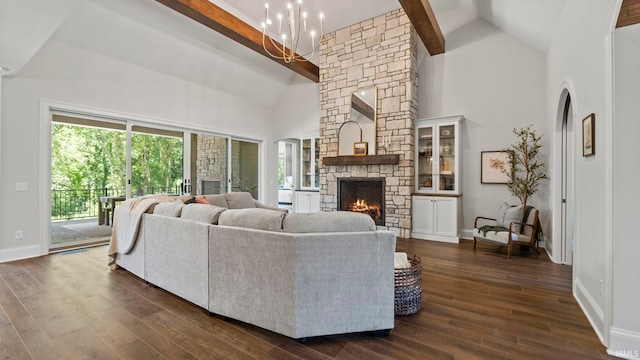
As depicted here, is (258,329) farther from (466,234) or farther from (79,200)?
(79,200)

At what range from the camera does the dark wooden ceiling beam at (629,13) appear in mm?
1857

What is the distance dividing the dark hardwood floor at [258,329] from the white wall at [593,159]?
28 centimetres

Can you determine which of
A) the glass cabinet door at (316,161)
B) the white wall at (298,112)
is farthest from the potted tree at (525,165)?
the white wall at (298,112)

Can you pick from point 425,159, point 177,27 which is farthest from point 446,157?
point 177,27

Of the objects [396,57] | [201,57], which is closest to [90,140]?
[201,57]

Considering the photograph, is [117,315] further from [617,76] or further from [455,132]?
[455,132]

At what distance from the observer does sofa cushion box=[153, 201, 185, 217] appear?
9.35ft

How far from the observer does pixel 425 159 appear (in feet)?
18.2

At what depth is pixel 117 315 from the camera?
7.95 ft

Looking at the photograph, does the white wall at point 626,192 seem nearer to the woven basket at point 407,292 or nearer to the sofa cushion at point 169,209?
the woven basket at point 407,292

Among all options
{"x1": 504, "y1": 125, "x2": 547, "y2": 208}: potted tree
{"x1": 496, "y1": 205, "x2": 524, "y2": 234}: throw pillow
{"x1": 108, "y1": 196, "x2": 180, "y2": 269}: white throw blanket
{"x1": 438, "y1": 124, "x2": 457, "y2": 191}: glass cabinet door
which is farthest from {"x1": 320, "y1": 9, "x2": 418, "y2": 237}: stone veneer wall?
{"x1": 108, "y1": 196, "x2": 180, "y2": 269}: white throw blanket

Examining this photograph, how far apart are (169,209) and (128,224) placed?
868 millimetres

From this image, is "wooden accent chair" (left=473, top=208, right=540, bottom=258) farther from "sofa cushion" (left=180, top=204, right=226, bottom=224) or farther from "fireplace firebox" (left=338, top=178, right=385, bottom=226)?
"sofa cushion" (left=180, top=204, right=226, bottom=224)

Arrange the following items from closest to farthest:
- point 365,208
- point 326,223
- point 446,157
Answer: point 326,223 → point 446,157 → point 365,208
